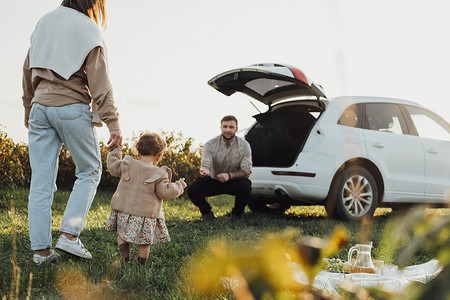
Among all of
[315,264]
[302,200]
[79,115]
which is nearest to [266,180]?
[302,200]

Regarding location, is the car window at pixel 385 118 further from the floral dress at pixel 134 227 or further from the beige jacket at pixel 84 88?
the beige jacket at pixel 84 88

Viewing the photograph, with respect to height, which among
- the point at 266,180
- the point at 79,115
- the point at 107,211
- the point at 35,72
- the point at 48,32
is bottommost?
the point at 107,211

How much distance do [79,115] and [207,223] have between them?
2.86 m

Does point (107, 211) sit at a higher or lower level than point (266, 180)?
lower

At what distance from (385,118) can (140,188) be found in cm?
425

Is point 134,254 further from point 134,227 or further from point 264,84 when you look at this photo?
point 264,84

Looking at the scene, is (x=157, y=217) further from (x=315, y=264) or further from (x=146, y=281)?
(x=315, y=264)

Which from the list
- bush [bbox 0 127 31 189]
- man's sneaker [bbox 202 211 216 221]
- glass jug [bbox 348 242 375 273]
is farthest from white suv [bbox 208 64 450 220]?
bush [bbox 0 127 31 189]

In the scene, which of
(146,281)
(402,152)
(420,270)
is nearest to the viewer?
(146,281)

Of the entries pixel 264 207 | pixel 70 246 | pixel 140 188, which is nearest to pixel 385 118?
pixel 264 207

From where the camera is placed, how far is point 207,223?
5.85 m

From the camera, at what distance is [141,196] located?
11.2ft

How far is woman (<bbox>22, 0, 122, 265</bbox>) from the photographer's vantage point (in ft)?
10.9

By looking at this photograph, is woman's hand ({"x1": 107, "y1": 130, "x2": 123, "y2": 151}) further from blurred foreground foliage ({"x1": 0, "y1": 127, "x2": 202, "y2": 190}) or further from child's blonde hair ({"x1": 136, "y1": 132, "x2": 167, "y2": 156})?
blurred foreground foliage ({"x1": 0, "y1": 127, "x2": 202, "y2": 190})
